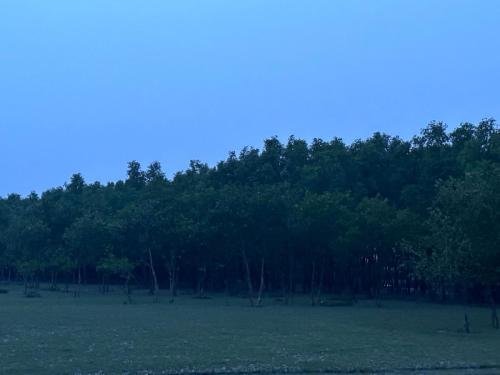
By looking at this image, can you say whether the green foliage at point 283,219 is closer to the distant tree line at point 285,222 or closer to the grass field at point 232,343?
the distant tree line at point 285,222

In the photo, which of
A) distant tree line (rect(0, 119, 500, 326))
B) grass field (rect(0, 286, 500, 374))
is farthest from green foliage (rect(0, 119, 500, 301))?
grass field (rect(0, 286, 500, 374))

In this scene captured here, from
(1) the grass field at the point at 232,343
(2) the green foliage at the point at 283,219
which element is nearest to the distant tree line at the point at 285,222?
(2) the green foliage at the point at 283,219

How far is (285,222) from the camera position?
273 ft

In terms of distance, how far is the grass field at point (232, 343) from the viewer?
2808cm

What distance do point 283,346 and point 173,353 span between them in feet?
19.1

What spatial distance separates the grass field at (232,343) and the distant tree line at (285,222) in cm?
1939

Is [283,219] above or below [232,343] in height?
above

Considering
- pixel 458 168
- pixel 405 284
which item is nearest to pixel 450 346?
pixel 458 168

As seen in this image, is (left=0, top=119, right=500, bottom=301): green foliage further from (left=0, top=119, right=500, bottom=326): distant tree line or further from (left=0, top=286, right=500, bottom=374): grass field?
(left=0, top=286, right=500, bottom=374): grass field

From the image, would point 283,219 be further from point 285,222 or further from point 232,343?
point 232,343

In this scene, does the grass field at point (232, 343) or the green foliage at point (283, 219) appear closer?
the grass field at point (232, 343)

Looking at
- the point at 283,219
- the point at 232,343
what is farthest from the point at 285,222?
the point at 232,343

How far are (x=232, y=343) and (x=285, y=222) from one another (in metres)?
47.5

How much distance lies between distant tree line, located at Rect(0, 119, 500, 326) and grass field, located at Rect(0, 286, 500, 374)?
1939 centimetres
